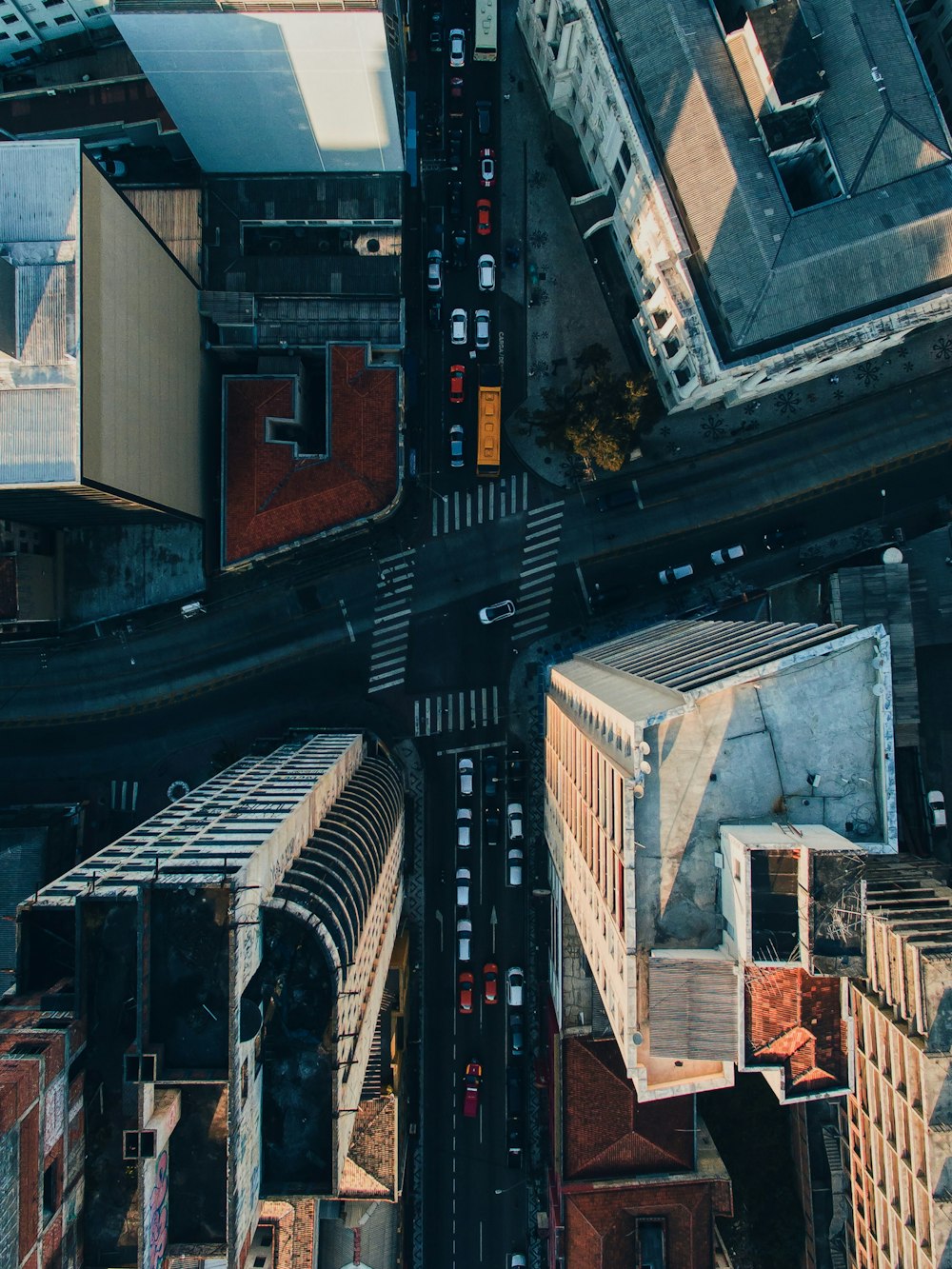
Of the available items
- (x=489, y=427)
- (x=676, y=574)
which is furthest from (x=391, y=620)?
(x=676, y=574)

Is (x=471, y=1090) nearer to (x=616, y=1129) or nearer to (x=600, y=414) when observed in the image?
(x=616, y=1129)

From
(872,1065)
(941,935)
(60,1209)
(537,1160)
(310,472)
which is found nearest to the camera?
(60,1209)

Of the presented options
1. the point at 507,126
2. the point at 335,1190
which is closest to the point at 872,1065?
the point at 335,1190

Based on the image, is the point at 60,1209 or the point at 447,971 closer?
the point at 60,1209

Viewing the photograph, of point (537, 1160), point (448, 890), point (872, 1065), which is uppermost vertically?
point (448, 890)

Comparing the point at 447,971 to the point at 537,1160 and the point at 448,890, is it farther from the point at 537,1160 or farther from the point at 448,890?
the point at 537,1160

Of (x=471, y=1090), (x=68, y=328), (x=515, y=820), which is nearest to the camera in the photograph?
(x=68, y=328)
